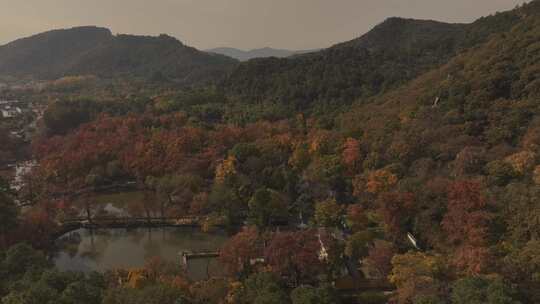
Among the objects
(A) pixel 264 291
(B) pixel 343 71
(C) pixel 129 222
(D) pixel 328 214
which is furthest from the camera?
(B) pixel 343 71

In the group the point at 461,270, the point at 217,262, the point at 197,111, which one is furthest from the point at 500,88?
the point at 197,111

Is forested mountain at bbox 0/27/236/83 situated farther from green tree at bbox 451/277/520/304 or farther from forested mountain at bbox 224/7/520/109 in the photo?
green tree at bbox 451/277/520/304

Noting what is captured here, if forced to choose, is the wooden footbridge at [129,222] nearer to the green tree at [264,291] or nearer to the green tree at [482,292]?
the green tree at [264,291]

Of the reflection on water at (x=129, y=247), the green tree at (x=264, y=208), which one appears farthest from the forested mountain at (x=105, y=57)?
the green tree at (x=264, y=208)

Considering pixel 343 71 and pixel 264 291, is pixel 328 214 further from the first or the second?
pixel 343 71

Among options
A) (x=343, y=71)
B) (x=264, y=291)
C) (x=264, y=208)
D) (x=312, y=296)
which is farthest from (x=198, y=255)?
(x=343, y=71)
